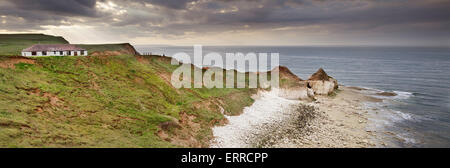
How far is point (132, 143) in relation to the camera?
17.0m

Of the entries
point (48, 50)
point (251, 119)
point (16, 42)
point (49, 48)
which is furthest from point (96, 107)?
point (16, 42)

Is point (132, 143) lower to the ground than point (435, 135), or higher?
A: higher

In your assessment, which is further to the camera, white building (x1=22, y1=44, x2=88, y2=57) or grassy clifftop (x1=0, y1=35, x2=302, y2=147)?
white building (x1=22, y1=44, x2=88, y2=57)

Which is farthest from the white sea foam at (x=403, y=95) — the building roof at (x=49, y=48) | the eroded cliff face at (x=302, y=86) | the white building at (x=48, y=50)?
the building roof at (x=49, y=48)

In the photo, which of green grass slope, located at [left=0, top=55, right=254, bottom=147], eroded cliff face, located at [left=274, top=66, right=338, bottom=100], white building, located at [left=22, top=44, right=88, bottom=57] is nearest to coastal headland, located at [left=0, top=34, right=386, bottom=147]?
green grass slope, located at [left=0, top=55, right=254, bottom=147]

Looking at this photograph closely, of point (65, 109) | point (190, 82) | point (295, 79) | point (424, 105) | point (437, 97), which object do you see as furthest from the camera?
point (295, 79)

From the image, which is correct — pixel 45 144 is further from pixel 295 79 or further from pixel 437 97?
pixel 437 97

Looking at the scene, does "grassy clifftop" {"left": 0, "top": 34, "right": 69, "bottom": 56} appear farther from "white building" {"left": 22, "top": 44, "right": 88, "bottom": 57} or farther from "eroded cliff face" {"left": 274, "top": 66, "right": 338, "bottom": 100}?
"eroded cliff face" {"left": 274, "top": 66, "right": 338, "bottom": 100}

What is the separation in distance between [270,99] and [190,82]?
1841 cm

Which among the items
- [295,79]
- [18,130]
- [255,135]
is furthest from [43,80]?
[295,79]

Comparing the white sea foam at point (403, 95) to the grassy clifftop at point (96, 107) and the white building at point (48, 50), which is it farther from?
the white building at point (48, 50)

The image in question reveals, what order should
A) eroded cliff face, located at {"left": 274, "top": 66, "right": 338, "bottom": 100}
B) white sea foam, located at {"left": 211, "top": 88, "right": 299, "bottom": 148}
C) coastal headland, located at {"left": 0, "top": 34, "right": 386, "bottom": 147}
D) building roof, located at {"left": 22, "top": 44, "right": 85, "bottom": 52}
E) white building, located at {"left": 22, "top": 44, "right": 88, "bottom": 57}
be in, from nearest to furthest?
coastal headland, located at {"left": 0, "top": 34, "right": 386, "bottom": 147}
white sea foam, located at {"left": 211, "top": 88, "right": 299, "bottom": 148}
white building, located at {"left": 22, "top": 44, "right": 88, "bottom": 57}
building roof, located at {"left": 22, "top": 44, "right": 85, "bottom": 52}
eroded cliff face, located at {"left": 274, "top": 66, "right": 338, "bottom": 100}

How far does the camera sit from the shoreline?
25266 mm

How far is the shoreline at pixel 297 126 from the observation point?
2527 centimetres
